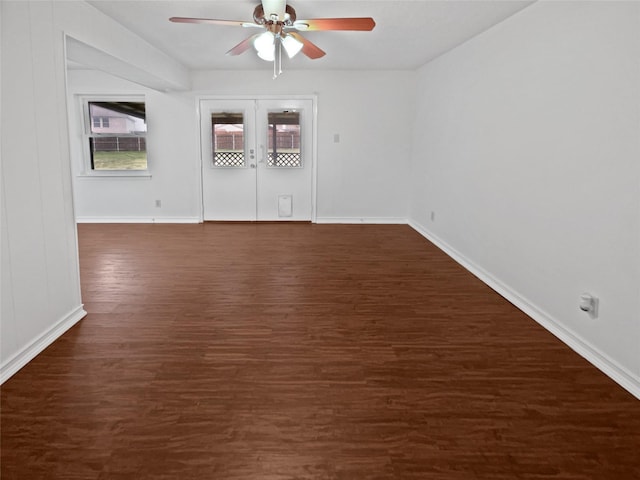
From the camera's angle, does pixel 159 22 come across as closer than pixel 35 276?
No

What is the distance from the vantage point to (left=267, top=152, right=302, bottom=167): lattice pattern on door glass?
6.67 metres

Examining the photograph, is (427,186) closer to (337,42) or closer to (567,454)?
(337,42)

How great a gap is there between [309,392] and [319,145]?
4.94 meters

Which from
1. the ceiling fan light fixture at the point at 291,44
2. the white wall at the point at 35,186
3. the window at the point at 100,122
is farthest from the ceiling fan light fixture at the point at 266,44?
the window at the point at 100,122

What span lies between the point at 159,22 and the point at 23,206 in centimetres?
228

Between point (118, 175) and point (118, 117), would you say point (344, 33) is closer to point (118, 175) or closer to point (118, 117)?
point (118, 117)

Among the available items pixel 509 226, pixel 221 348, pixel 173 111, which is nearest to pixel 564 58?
pixel 509 226

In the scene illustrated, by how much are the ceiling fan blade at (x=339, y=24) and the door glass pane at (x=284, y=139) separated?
335 centimetres

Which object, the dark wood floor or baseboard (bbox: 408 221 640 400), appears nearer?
the dark wood floor

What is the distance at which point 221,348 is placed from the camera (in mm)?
2635

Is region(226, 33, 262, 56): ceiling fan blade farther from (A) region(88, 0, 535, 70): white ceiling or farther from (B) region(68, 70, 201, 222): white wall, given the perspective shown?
(B) region(68, 70, 201, 222): white wall

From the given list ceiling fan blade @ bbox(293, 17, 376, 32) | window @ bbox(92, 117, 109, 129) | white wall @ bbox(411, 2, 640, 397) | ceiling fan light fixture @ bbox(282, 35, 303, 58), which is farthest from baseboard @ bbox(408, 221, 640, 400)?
window @ bbox(92, 117, 109, 129)

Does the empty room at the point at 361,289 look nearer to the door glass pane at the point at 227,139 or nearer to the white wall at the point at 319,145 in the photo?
the white wall at the point at 319,145

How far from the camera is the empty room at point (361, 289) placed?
180 centimetres
